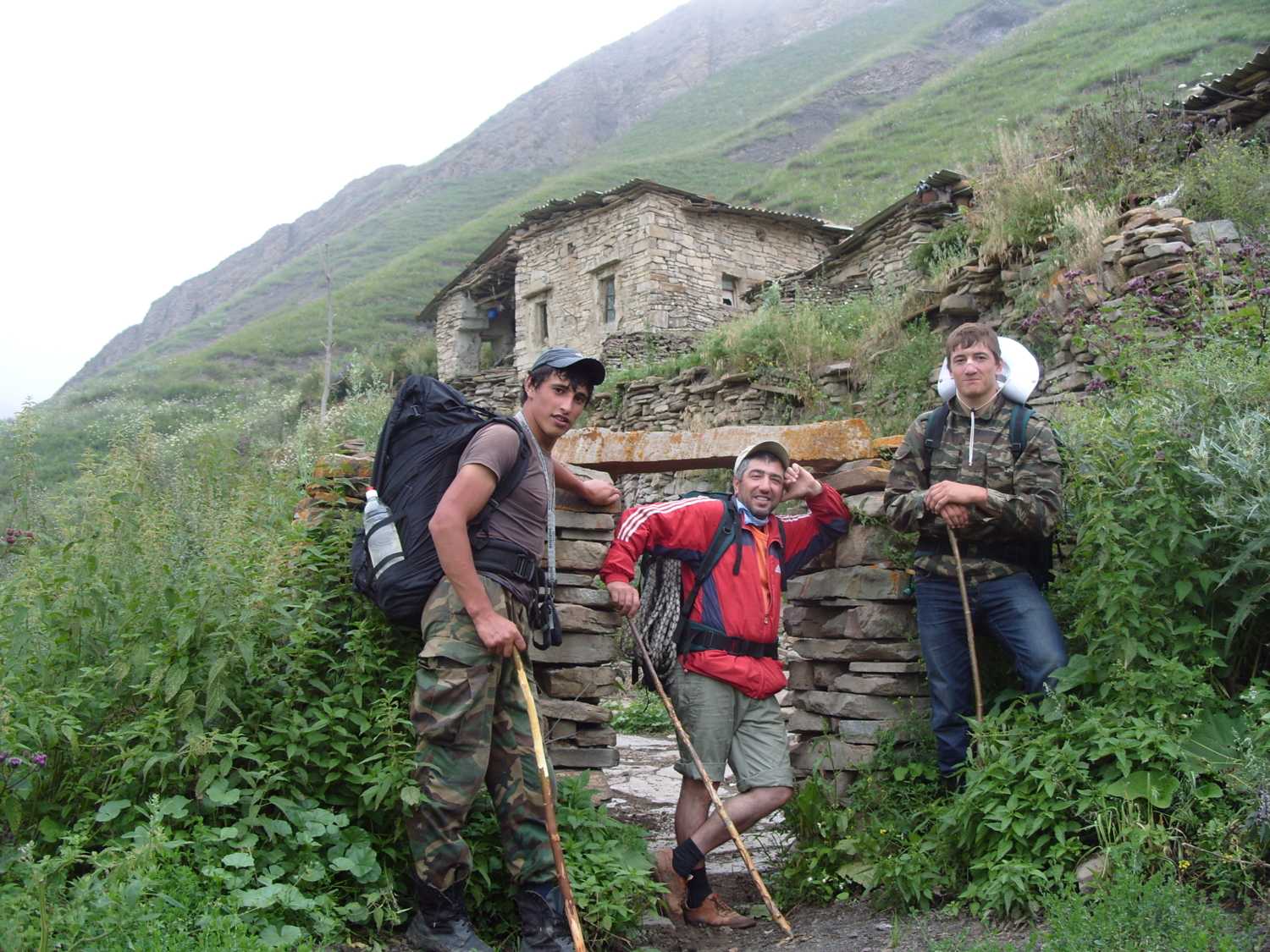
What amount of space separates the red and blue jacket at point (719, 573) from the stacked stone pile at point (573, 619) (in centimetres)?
42

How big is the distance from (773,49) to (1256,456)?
73470mm

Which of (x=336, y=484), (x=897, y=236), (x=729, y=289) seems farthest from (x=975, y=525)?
(x=729, y=289)

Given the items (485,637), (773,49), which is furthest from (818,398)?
(773,49)

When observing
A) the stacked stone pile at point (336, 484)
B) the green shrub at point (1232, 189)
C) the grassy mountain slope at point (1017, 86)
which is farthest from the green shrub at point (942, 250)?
the grassy mountain slope at point (1017, 86)

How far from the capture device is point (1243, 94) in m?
9.11

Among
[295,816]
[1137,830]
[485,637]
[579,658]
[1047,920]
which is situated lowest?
[1047,920]

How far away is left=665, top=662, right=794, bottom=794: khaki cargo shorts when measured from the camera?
156 inches

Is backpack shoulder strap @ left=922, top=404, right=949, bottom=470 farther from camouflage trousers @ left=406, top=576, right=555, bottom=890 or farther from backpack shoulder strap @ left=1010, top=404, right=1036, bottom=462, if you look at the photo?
camouflage trousers @ left=406, top=576, right=555, bottom=890

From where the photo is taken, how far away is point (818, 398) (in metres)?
10.4

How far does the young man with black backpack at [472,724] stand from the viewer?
3.16 m

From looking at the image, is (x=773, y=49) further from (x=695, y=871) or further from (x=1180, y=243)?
(x=695, y=871)

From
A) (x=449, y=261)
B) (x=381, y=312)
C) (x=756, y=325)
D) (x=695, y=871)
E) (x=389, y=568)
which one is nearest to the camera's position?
(x=389, y=568)

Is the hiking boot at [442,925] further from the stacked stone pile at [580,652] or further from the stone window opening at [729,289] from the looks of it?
the stone window opening at [729,289]

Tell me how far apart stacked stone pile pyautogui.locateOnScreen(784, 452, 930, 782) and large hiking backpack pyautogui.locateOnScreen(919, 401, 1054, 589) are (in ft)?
1.53
